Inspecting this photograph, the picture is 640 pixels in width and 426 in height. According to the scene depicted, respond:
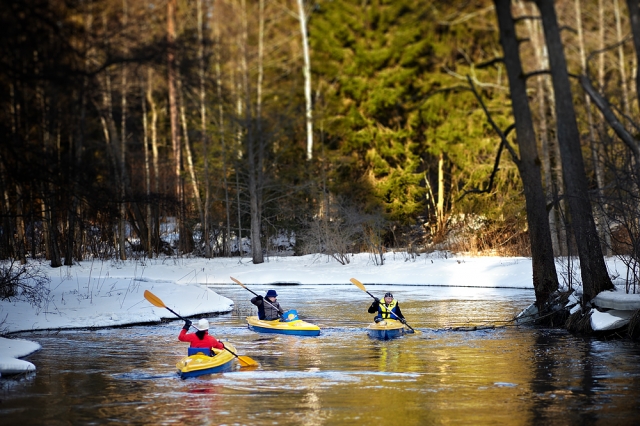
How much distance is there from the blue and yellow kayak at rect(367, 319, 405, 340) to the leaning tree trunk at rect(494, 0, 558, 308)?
3466 millimetres

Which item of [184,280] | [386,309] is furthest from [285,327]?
[184,280]

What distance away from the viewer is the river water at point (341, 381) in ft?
27.3

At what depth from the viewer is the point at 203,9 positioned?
39.6 meters

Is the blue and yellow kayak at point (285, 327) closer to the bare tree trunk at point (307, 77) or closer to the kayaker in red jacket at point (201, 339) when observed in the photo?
the kayaker in red jacket at point (201, 339)

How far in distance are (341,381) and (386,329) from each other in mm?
4545

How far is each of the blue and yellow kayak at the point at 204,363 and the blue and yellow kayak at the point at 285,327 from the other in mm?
3549

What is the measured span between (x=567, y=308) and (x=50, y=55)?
36.9 feet

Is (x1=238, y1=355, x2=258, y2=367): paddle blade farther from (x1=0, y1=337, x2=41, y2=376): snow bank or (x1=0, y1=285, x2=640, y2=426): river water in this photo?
(x1=0, y1=337, x2=41, y2=376): snow bank

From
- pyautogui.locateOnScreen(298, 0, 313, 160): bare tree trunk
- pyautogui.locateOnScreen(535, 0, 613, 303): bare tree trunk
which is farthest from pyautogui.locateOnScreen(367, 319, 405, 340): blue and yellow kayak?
pyautogui.locateOnScreen(298, 0, 313, 160): bare tree trunk

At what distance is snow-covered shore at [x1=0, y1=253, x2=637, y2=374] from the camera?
1652 cm

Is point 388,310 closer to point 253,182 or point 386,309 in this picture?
point 386,309

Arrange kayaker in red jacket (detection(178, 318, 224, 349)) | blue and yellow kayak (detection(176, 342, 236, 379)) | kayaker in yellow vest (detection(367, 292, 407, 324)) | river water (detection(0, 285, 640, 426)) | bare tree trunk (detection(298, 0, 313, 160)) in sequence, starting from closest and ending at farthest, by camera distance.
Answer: river water (detection(0, 285, 640, 426)) < blue and yellow kayak (detection(176, 342, 236, 379)) < kayaker in red jacket (detection(178, 318, 224, 349)) < kayaker in yellow vest (detection(367, 292, 407, 324)) < bare tree trunk (detection(298, 0, 313, 160))

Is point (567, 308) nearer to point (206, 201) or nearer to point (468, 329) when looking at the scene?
point (468, 329)

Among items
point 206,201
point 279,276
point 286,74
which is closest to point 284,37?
point 286,74
